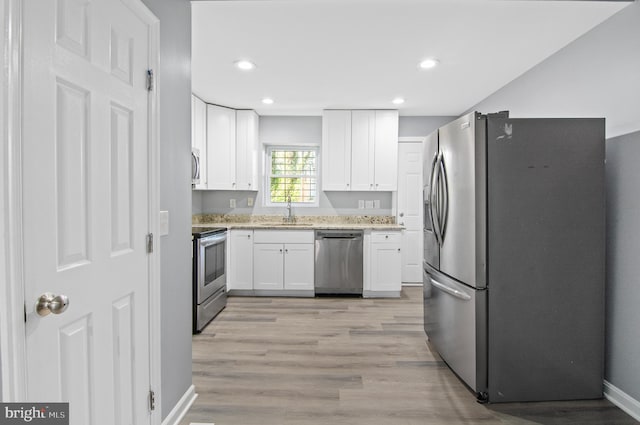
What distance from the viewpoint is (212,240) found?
139 inches

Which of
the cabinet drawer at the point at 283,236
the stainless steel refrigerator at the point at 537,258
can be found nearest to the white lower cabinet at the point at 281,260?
the cabinet drawer at the point at 283,236

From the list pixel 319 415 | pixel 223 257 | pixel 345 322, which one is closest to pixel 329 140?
pixel 223 257

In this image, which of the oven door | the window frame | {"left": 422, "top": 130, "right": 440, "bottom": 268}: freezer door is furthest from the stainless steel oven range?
{"left": 422, "top": 130, "right": 440, "bottom": 268}: freezer door

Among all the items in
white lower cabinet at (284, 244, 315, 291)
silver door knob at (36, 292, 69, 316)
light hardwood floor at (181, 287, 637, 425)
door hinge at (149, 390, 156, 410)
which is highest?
silver door knob at (36, 292, 69, 316)

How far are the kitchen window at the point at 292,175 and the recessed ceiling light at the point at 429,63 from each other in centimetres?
224

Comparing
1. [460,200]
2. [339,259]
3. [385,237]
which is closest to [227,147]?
[339,259]

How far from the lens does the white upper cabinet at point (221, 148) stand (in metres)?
4.45

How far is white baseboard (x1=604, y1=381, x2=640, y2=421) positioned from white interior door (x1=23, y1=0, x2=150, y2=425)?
2706 millimetres

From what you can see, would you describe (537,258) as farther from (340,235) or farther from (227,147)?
(227,147)

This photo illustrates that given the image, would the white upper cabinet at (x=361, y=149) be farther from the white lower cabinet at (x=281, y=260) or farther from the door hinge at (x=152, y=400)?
the door hinge at (x=152, y=400)

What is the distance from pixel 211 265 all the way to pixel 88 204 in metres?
2.42

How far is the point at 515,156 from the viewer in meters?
2.06

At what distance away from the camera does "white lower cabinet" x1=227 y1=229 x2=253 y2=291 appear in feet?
Result: 14.2

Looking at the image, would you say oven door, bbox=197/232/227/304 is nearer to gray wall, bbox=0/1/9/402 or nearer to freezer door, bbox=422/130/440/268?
freezer door, bbox=422/130/440/268
